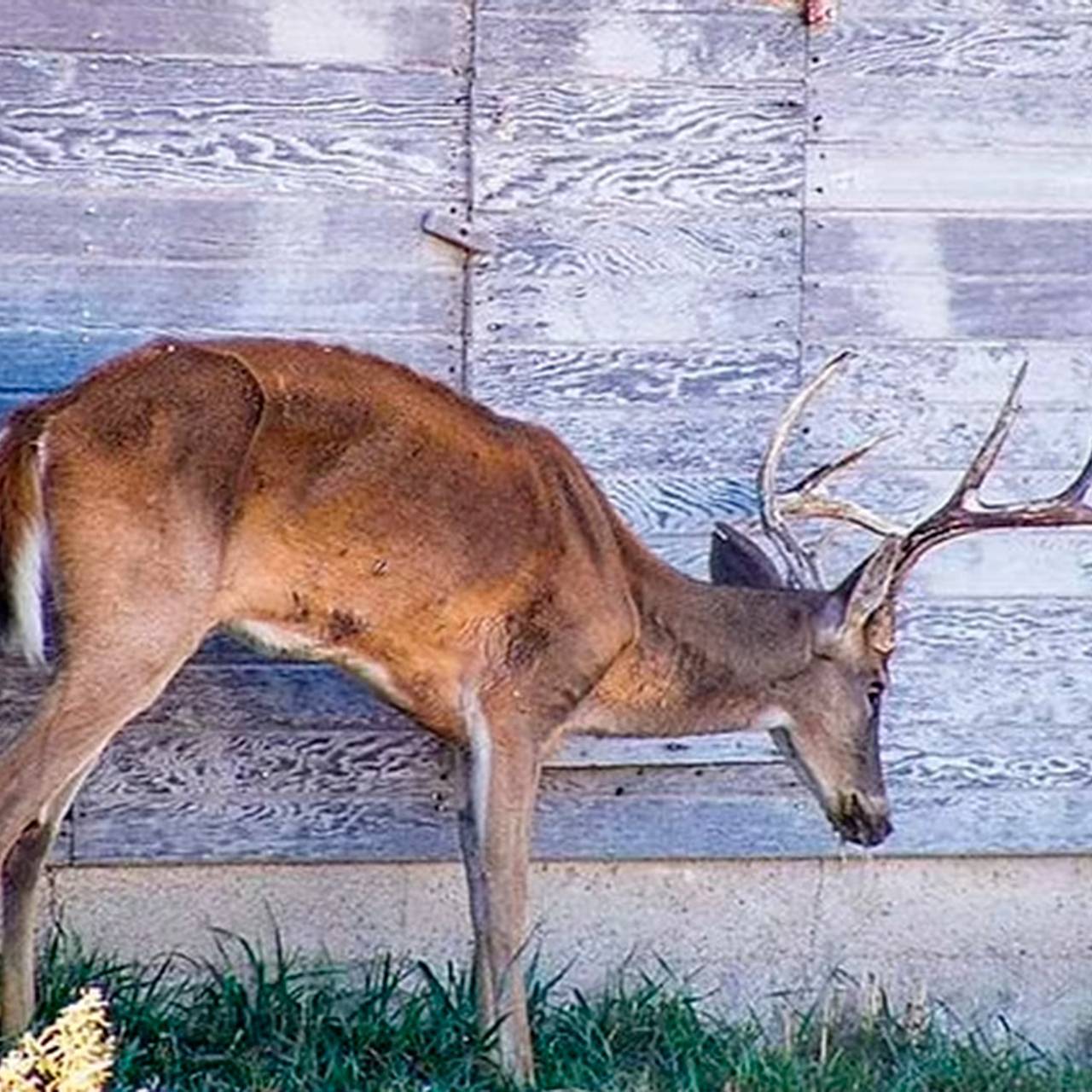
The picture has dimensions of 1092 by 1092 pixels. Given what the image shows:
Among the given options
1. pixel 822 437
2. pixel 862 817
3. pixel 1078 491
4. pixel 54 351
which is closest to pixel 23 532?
pixel 54 351

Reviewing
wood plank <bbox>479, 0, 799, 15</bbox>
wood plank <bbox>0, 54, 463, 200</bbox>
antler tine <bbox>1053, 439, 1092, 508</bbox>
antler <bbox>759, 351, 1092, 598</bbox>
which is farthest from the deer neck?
wood plank <bbox>479, 0, 799, 15</bbox>

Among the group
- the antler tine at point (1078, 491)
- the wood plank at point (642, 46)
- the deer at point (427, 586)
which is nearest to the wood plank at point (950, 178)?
the wood plank at point (642, 46)

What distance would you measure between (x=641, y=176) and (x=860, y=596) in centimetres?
115

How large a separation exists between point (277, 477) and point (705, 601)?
1.24 metres

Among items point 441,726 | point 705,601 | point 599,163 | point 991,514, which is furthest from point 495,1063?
point 599,163

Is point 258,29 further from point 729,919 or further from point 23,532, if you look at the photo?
point 729,919

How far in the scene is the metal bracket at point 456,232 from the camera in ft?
24.1

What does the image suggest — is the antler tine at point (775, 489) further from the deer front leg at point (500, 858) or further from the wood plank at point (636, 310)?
the deer front leg at point (500, 858)

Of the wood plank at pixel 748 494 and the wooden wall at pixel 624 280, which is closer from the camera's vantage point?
the wooden wall at pixel 624 280

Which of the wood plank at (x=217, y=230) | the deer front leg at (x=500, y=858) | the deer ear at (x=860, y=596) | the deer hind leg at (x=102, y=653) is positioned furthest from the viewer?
the deer ear at (x=860, y=596)

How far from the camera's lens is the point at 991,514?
714 centimetres

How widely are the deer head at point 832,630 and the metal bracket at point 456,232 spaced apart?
0.83m

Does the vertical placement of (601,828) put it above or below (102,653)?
below

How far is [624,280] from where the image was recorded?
752cm
